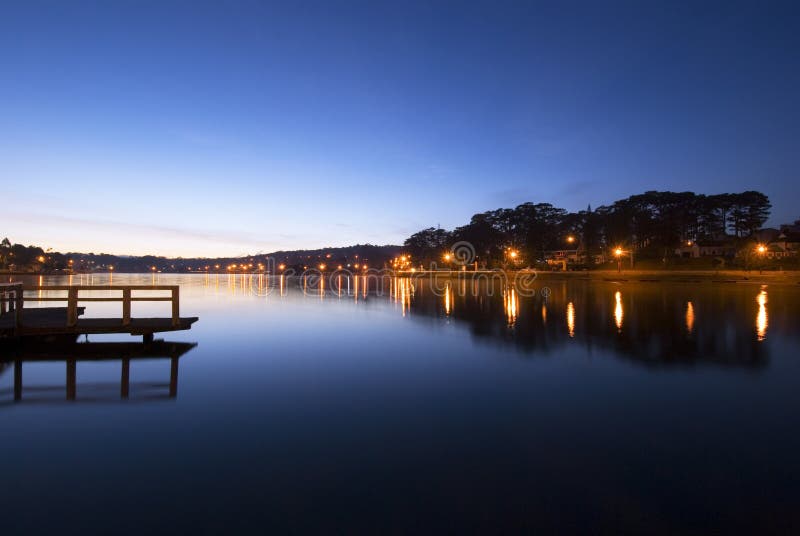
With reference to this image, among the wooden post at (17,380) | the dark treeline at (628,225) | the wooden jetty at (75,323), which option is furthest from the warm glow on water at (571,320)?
the dark treeline at (628,225)

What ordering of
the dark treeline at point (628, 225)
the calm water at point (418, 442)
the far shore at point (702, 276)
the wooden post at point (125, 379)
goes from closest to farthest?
the calm water at point (418, 442) < the wooden post at point (125, 379) < the far shore at point (702, 276) < the dark treeline at point (628, 225)

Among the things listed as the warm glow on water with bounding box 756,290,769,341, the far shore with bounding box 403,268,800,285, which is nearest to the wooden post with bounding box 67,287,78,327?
the warm glow on water with bounding box 756,290,769,341

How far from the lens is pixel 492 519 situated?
394 cm

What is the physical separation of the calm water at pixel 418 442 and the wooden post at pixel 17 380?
0.40ft

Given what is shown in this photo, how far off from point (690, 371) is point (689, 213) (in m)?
88.4

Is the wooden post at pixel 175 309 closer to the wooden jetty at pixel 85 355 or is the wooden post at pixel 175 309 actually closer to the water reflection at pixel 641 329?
the wooden jetty at pixel 85 355

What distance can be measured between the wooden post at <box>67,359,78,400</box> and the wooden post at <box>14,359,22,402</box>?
2.51ft

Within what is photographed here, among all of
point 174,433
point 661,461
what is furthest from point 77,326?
point 661,461

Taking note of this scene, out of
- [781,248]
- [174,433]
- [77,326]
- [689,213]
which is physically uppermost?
[689,213]

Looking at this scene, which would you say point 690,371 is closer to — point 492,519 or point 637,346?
point 637,346

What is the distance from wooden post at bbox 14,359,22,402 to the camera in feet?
26.6

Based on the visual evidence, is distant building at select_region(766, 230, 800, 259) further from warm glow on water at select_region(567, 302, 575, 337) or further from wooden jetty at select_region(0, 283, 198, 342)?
wooden jetty at select_region(0, 283, 198, 342)

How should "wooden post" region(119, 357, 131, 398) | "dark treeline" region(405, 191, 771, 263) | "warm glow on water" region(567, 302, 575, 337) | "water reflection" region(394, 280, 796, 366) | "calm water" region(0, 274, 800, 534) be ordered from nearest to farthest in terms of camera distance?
"calm water" region(0, 274, 800, 534) < "wooden post" region(119, 357, 131, 398) < "water reflection" region(394, 280, 796, 366) < "warm glow on water" region(567, 302, 575, 337) < "dark treeline" region(405, 191, 771, 263)

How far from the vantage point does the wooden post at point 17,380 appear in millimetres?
8109
